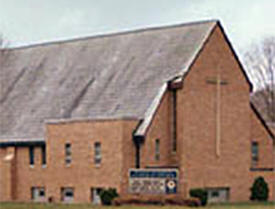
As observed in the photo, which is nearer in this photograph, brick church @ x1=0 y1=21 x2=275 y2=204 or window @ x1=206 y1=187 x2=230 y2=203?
brick church @ x1=0 y1=21 x2=275 y2=204

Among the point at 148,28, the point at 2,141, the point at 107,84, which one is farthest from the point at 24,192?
the point at 148,28

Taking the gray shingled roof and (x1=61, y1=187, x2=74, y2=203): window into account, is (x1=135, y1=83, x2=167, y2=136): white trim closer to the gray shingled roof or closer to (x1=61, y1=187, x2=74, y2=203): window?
the gray shingled roof

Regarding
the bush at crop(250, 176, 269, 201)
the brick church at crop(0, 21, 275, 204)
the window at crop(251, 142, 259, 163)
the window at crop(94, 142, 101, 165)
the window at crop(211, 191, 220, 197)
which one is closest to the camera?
the brick church at crop(0, 21, 275, 204)

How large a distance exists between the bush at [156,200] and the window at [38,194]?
9268 millimetres

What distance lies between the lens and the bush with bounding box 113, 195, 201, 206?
5650cm

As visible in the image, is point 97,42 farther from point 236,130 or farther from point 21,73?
point 236,130

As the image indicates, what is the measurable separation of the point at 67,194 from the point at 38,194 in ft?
10.2

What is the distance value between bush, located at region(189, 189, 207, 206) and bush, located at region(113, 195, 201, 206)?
138 cm

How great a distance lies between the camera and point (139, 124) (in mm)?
60938

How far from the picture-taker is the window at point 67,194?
63719mm

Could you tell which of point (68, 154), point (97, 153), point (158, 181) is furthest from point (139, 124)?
point (68, 154)

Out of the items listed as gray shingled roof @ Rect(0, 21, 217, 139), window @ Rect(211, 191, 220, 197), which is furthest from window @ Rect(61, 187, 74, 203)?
window @ Rect(211, 191, 220, 197)

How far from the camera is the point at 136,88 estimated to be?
64.2m

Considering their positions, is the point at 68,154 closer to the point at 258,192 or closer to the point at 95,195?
the point at 95,195
